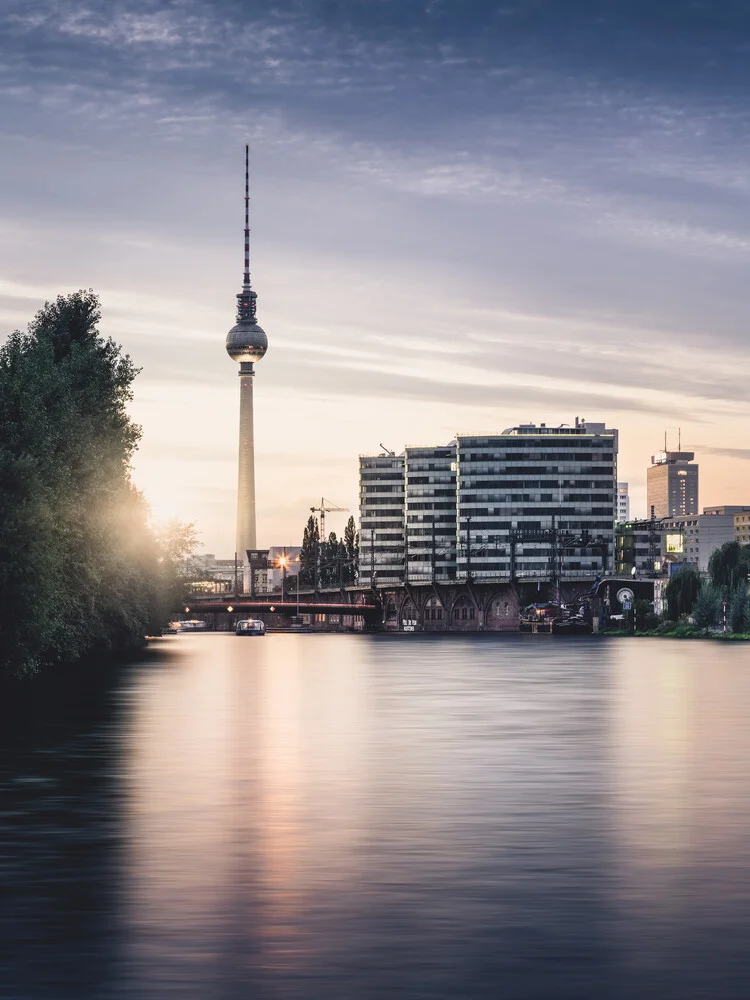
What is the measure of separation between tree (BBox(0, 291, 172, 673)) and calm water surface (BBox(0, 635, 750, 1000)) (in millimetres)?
9846

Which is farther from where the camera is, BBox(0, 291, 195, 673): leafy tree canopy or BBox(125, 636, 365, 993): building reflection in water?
BBox(0, 291, 195, 673): leafy tree canopy

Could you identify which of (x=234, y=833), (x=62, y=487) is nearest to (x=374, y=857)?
(x=234, y=833)

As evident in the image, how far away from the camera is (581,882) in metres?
26.9

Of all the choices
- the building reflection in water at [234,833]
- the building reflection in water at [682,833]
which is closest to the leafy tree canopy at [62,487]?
the building reflection in water at [234,833]

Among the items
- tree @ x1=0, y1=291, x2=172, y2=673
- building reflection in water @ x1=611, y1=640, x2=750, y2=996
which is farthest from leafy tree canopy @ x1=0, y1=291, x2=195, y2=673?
building reflection in water @ x1=611, y1=640, x2=750, y2=996

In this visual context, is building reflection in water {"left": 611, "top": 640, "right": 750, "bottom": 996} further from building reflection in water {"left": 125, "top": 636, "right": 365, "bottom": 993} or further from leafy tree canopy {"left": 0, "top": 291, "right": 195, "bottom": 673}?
leafy tree canopy {"left": 0, "top": 291, "right": 195, "bottom": 673}

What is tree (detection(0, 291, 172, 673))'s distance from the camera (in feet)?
255

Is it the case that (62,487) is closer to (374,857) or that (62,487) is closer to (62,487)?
Answer: (62,487)

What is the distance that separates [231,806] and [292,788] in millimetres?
4627

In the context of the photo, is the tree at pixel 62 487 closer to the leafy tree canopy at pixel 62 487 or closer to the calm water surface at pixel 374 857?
the leafy tree canopy at pixel 62 487

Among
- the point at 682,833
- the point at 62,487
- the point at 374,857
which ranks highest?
the point at 62,487

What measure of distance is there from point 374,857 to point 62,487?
55981 millimetres

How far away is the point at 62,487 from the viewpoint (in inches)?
3278

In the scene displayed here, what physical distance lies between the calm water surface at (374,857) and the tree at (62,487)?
985 cm
